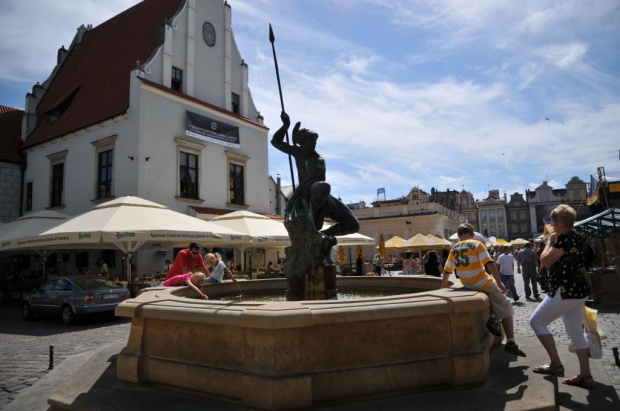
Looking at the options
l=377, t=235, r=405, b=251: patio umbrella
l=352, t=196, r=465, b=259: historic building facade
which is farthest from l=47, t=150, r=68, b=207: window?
l=352, t=196, r=465, b=259: historic building facade

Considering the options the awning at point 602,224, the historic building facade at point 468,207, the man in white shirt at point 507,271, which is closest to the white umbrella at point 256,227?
the man in white shirt at point 507,271

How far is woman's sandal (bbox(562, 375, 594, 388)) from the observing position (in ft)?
13.9

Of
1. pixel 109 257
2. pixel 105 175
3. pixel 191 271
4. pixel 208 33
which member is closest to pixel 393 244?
pixel 109 257

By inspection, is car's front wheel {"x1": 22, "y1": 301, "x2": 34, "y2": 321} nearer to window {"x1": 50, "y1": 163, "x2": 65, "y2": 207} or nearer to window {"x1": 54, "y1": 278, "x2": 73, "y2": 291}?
window {"x1": 54, "y1": 278, "x2": 73, "y2": 291}

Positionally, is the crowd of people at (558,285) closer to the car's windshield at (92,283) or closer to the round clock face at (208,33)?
the car's windshield at (92,283)

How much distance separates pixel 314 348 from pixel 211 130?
2044 cm

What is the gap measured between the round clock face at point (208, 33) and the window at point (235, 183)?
7111 millimetres

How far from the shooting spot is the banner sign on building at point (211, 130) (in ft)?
70.7

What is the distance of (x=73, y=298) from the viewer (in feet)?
36.3

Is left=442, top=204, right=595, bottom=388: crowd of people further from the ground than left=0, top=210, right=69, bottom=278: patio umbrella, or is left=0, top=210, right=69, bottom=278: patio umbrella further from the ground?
left=0, top=210, right=69, bottom=278: patio umbrella

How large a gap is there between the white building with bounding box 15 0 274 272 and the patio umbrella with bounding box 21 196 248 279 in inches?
249

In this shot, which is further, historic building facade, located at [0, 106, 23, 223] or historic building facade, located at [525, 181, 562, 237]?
historic building facade, located at [525, 181, 562, 237]

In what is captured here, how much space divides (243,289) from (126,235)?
4.83 meters

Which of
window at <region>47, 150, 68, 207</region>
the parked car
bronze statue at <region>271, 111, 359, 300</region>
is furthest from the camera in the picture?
window at <region>47, 150, 68, 207</region>
